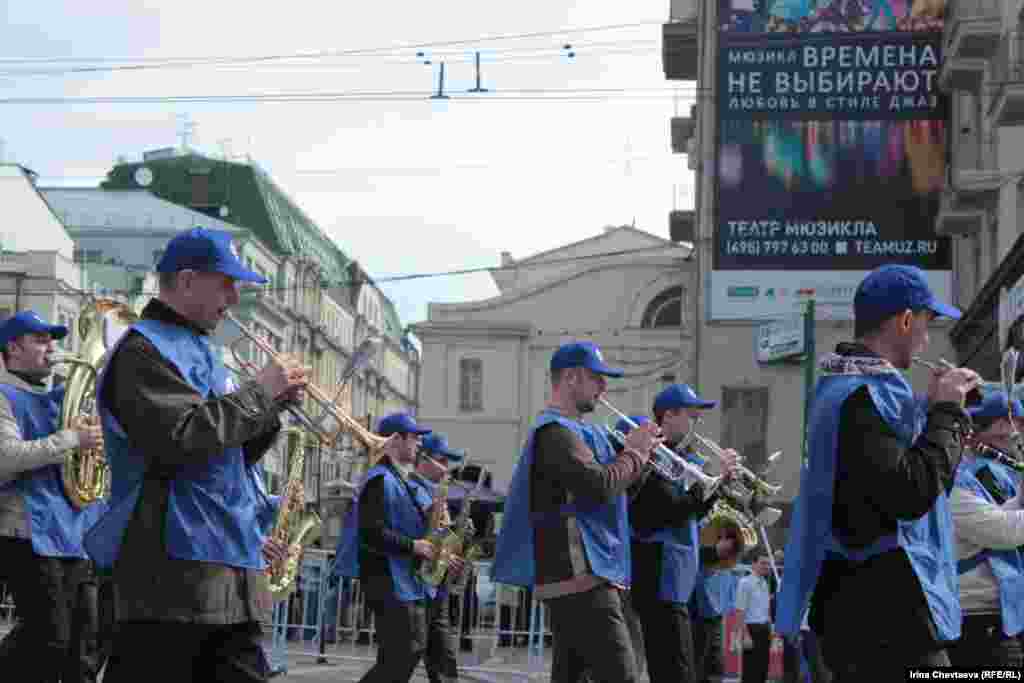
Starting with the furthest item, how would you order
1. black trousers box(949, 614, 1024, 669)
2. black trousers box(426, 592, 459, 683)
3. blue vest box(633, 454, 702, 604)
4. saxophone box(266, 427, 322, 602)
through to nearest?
1. black trousers box(426, 592, 459, 683)
2. blue vest box(633, 454, 702, 604)
3. saxophone box(266, 427, 322, 602)
4. black trousers box(949, 614, 1024, 669)

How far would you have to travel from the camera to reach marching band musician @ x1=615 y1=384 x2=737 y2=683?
1083 centimetres

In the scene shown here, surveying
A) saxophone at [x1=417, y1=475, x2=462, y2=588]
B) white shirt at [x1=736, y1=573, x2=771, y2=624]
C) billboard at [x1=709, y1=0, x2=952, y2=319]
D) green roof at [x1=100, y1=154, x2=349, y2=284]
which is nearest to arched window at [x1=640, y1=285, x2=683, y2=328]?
billboard at [x1=709, y1=0, x2=952, y2=319]

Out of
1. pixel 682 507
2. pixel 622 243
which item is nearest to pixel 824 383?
pixel 682 507

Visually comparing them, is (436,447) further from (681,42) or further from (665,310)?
(665,310)

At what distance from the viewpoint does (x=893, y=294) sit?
244 inches

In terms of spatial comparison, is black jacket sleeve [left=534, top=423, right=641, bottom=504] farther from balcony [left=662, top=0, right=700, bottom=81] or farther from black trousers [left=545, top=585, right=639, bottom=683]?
balcony [left=662, top=0, right=700, bottom=81]

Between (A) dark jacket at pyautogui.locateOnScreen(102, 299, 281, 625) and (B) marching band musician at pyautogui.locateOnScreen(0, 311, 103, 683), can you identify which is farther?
(B) marching band musician at pyautogui.locateOnScreen(0, 311, 103, 683)

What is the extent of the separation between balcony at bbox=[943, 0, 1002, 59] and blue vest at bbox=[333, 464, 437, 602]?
24.2 metres

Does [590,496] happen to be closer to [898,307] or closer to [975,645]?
[975,645]

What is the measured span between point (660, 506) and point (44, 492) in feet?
12.0

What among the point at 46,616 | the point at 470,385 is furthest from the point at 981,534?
the point at 470,385

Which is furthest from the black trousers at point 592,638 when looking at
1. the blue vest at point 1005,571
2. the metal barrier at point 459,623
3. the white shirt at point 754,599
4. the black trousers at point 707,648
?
the white shirt at point 754,599

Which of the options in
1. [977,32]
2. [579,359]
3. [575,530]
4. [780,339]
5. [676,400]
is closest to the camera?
[575,530]

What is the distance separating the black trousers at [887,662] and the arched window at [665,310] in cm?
6046
